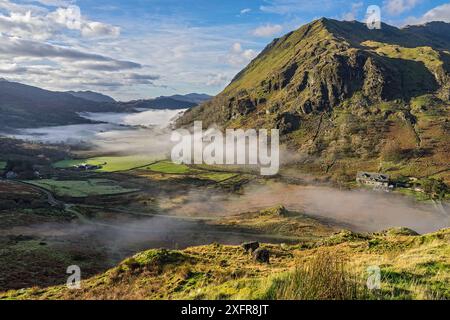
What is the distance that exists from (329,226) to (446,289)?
403 ft

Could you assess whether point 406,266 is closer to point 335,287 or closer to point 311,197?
point 335,287

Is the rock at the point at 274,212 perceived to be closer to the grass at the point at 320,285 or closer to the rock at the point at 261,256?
the rock at the point at 261,256

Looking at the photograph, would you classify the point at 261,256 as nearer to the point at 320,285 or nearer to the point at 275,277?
the point at 275,277

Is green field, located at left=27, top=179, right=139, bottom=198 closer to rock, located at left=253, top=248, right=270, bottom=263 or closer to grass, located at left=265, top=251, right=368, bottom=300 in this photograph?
rock, located at left=253, top=248, right=270, bottom=263

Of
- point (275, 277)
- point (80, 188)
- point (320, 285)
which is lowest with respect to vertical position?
point (80, 188)

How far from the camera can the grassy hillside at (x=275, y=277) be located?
12.9m

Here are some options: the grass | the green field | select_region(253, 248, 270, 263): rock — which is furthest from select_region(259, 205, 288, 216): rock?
the grass

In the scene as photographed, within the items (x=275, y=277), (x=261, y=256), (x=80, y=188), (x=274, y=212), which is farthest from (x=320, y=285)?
(x=80, y=188)

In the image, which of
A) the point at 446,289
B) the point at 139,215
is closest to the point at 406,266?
the point at 446,289

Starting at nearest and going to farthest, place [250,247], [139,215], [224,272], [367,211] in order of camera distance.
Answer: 1. [224,272]
2. [250,247]
3. [139,215]
4. [367,211]

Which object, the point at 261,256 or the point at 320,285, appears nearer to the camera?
the point at 320,285

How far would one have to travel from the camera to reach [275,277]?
1577 cm

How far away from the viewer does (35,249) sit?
269ft

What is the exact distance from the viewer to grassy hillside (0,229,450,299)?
12.9 meters
